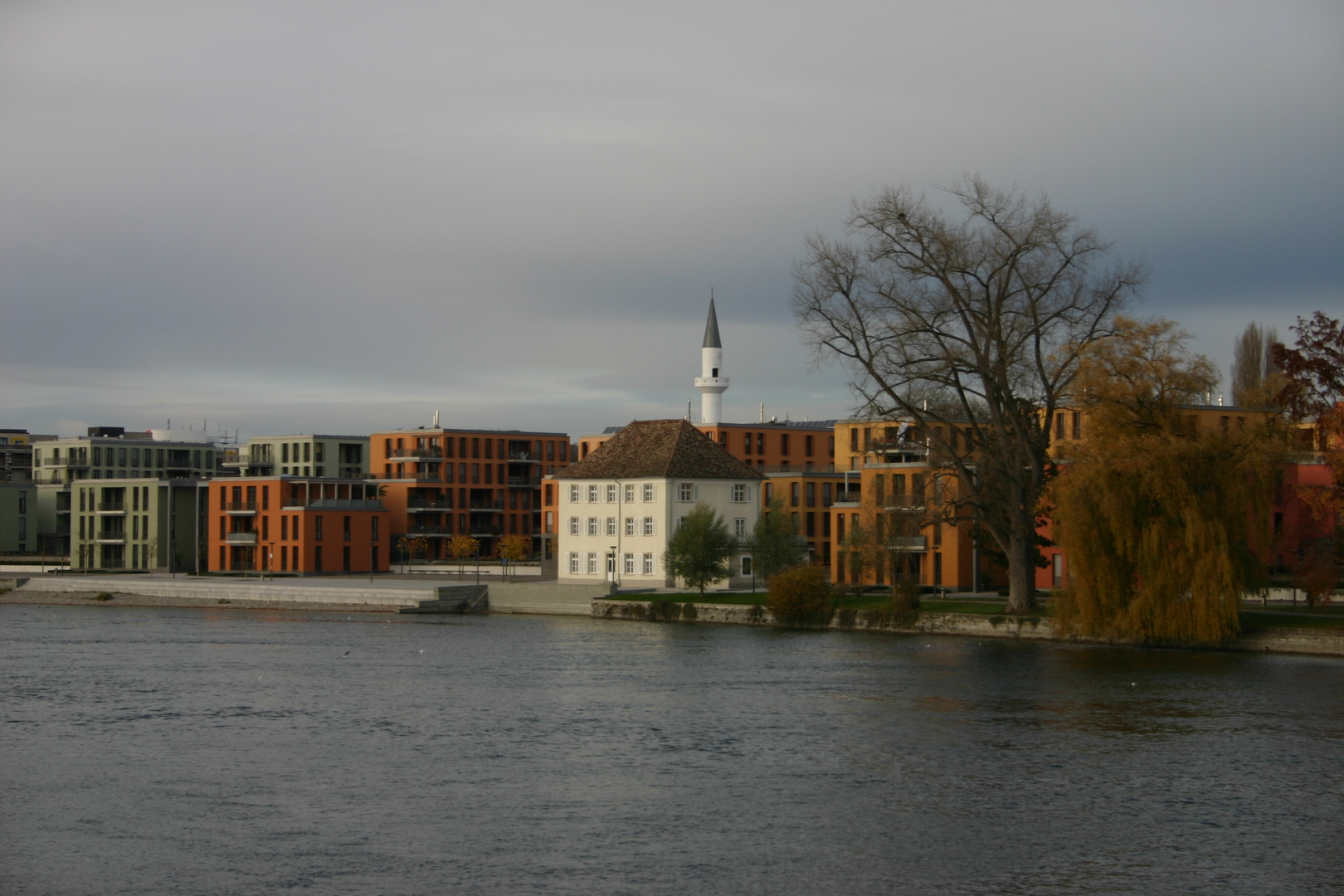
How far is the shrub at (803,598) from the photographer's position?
62.8m

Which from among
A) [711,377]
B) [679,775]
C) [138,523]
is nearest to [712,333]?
[711,377]

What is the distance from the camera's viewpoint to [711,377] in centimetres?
11825

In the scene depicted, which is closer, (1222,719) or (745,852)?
(745,852)

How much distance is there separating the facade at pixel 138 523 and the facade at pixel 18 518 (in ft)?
54.5

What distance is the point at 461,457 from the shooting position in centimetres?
11756

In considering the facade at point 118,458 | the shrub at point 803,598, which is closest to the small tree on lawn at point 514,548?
the shrub at point 803,598

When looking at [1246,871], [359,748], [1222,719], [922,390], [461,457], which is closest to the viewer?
[1246,871]

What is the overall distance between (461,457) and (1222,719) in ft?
290

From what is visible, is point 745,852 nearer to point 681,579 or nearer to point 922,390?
point 922,390

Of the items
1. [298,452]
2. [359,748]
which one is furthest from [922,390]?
[298,452]

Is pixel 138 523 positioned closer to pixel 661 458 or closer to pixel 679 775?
pixel 661 458

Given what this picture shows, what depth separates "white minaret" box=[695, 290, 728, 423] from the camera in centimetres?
11550

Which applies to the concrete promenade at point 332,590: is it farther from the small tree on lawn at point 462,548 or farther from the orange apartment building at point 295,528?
the small tree on lawn at point 462,548

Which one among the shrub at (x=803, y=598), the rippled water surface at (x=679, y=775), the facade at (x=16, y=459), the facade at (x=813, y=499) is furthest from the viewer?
the facade at (x=16, y=459)
